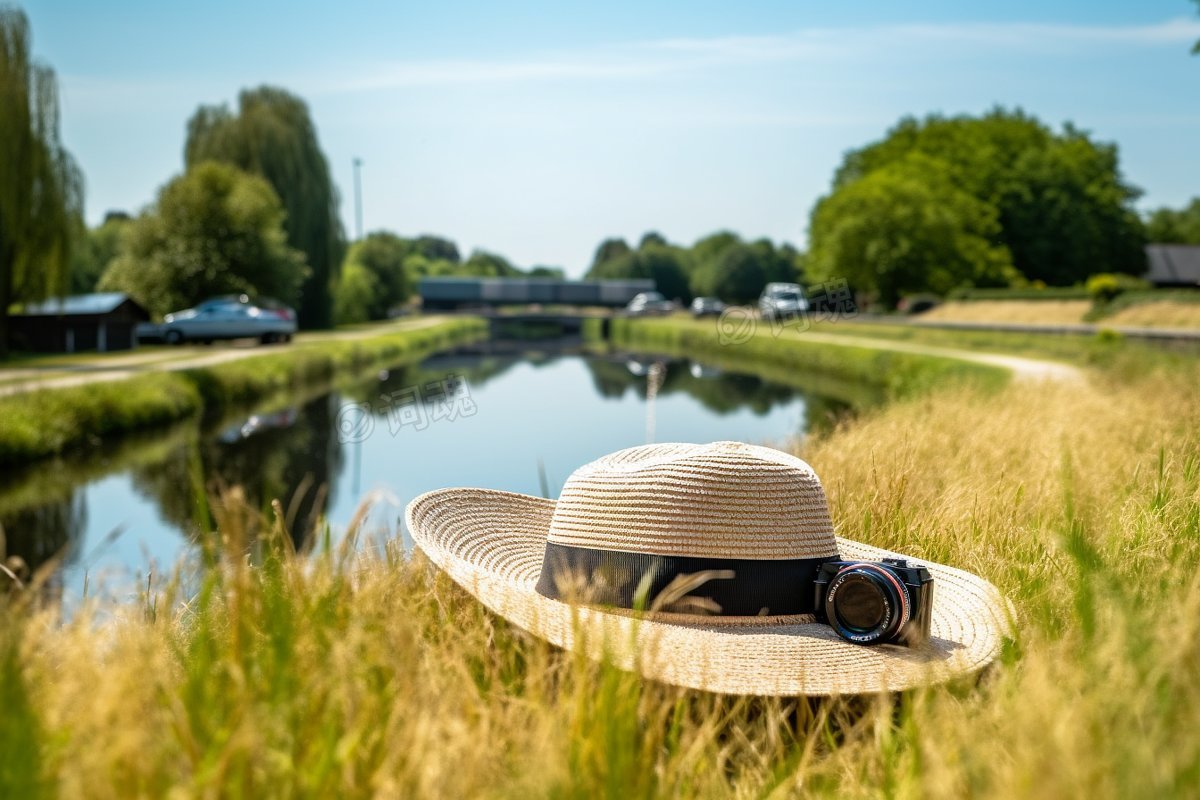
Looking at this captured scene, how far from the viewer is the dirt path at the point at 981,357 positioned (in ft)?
54.2

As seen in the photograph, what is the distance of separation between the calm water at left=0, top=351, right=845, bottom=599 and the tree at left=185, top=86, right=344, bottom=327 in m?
16.8

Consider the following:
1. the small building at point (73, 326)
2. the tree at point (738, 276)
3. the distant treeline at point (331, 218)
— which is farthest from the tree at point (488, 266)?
the small building at point (73, 326)

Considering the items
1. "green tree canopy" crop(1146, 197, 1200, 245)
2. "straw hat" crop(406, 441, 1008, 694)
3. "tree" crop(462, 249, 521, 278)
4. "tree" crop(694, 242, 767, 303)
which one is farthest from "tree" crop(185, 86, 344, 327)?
"tree" crop(462, 249, 521, 278)

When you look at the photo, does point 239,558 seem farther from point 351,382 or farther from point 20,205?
point 351,382

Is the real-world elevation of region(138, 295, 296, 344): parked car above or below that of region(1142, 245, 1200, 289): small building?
below

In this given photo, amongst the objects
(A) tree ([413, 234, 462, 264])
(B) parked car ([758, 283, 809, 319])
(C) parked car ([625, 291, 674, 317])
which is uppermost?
(A) tree ([413, 234, 462, 264])

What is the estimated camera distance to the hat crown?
3.33 m

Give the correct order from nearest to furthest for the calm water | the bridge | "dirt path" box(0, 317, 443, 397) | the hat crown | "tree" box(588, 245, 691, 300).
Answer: the hat crown, the calm water, "dirt path" box(0, 317, 443, 397), the bridge, "tree" box(588, 245, 691, 300)

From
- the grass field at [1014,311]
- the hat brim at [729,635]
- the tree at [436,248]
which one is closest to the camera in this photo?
the hat brim at [729,635]

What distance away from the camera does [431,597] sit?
153 inches

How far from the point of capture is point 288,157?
4025cm

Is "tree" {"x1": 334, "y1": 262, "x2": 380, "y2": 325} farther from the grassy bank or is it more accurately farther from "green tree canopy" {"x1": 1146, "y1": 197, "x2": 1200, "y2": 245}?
"green tree canopy" {"x1": 1146, "y1": 197, "x2": 1200, "y2": 245}

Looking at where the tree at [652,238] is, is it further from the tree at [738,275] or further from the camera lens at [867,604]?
the camera lens at [867,604]

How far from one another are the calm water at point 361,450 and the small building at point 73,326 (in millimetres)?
6874
